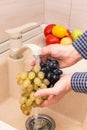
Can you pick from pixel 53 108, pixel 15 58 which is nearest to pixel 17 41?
pixel 15 58

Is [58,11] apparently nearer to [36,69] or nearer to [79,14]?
[79,14]

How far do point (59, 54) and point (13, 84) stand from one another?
23 centimetres

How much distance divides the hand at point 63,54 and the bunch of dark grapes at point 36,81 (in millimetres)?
109

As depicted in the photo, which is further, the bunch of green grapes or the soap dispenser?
the soap dispenser

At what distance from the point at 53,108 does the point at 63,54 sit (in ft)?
0.75

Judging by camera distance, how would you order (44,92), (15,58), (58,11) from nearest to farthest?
(44,92) < (15,58) < (58,11)

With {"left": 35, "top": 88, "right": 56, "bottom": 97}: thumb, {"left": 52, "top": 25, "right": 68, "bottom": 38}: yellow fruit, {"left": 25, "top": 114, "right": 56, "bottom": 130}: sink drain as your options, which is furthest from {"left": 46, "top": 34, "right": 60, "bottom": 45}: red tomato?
{"left": 35, "top": 88, "right": 56, "bottom": 97}: thumb

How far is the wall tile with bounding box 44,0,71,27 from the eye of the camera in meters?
1.03

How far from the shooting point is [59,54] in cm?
77

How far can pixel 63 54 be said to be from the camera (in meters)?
0.77

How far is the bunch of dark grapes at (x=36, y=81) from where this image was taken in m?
0.62

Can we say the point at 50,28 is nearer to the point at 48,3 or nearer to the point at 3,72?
the point at 48,3

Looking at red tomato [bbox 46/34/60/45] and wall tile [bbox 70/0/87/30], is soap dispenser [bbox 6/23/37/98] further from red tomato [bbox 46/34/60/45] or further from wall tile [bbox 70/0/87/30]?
wall tile [bbox 70/0/87/30]

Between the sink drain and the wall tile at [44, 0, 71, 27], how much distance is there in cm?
44
